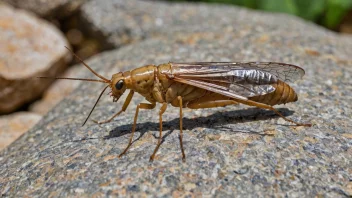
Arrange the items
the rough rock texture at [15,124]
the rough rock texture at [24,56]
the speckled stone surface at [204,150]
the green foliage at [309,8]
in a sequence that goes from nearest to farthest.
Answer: the speckled stone surface at [204,150], the rough rock texture at [15,124], the rough rock texture at [24,56], the green foliage at [309,8]

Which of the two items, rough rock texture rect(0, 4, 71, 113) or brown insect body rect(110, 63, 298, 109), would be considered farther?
rough rock texture rect(0, 4, 71, 113)

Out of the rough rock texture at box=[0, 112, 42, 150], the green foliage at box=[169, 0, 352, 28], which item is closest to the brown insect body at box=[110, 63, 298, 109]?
the rough rock texture at box=[0, 112, 42, 150]

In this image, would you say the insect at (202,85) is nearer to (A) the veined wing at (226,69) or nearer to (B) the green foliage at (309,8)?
(A) the veined wing at (226,69)

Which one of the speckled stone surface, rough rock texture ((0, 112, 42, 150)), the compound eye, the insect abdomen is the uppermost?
→ the compound eye

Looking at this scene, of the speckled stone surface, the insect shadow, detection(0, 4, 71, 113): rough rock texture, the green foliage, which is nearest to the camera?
the speckled stone surface

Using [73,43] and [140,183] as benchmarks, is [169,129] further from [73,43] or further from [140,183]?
[73,43]

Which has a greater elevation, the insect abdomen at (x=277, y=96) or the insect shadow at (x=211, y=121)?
the insect abdomen at (x=277, y=96)

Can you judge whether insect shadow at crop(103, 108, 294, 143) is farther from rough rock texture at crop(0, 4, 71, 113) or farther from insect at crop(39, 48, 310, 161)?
rough rock texture at crop(0, 4, 71, 113)

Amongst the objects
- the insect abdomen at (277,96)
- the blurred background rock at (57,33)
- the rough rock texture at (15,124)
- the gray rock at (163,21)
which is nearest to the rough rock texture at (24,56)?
the blurred background rock at (57,33)
